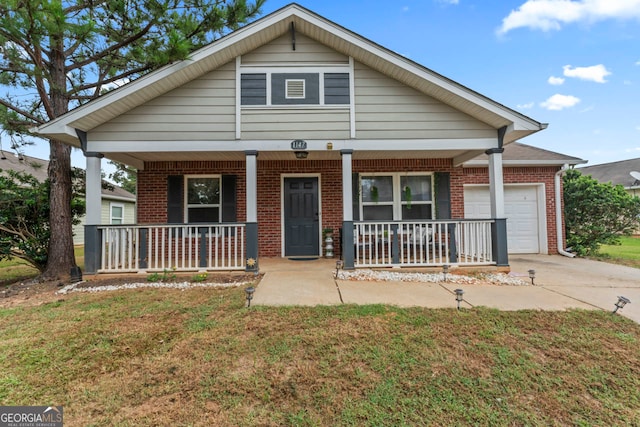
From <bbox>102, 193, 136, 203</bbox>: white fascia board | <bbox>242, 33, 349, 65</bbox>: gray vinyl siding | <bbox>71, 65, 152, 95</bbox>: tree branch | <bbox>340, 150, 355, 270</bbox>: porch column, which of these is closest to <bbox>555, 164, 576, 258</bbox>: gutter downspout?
<bbox>340, 150, 355, 270</bbox>: porch column

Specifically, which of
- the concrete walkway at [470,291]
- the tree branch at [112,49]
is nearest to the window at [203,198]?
the concrete walkway at [470,291]

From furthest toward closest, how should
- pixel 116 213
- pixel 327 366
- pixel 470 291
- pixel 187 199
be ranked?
pixel 116 213
pixel 187 199
pixel 470 291
pixel 327 366

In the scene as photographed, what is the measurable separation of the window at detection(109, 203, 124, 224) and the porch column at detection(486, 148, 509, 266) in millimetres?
17517

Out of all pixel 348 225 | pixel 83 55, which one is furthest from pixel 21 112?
pixel 348 225

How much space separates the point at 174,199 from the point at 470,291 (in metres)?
6.96

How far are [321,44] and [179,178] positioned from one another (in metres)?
4.75

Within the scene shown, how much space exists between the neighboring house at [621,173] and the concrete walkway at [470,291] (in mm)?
17825

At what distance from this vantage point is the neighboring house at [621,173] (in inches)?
717

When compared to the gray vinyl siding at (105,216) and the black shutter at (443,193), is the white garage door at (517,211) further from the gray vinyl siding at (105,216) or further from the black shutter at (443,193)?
the gray vinyl siding at (105,216)

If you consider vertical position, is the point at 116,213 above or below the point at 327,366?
above

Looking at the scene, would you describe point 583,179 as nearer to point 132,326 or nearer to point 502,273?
point 502,273

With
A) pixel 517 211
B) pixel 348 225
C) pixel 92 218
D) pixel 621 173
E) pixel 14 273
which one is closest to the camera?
pixel 92 218

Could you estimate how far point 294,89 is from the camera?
19.1 feet

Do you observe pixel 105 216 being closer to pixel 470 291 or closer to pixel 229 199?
pixel 229 199
